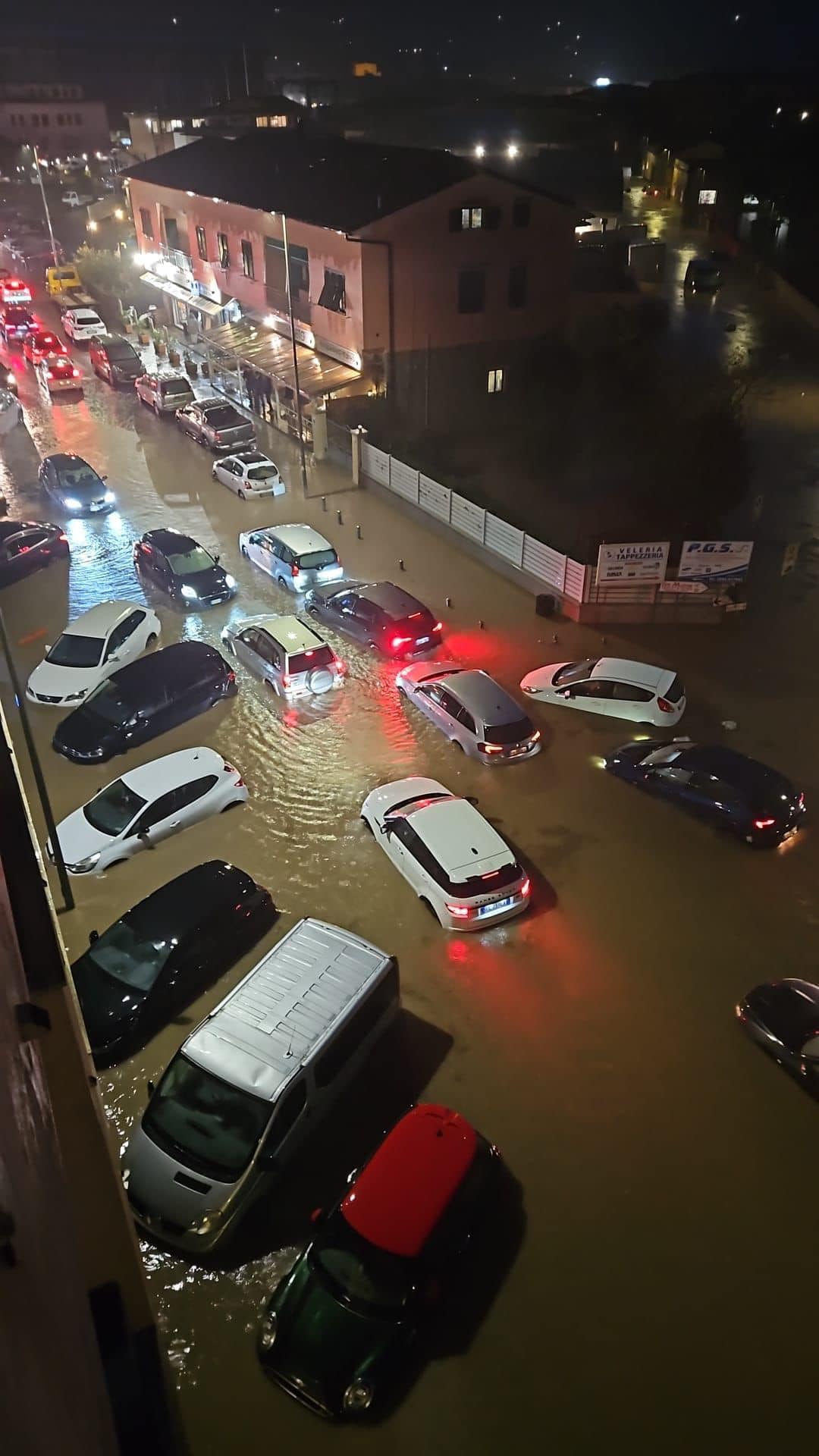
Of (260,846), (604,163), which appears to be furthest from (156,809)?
(604,163)

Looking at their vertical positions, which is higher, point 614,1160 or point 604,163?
point 604,163

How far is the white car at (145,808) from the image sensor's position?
44.7ft

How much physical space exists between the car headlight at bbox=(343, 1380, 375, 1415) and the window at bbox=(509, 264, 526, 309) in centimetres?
3091

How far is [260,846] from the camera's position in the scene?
14.1 meters

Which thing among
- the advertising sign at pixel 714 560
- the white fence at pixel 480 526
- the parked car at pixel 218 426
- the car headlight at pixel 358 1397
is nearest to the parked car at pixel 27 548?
the parked car at pixel 218 426

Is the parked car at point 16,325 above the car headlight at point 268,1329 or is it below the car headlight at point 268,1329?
above

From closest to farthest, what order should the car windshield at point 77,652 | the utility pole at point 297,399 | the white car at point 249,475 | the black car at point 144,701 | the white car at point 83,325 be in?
the black car at point 144,701 → the car windshield at point 77,652 → the white car at point 249,475 → the utility pole at point 297,399 → the white car at point 83,325

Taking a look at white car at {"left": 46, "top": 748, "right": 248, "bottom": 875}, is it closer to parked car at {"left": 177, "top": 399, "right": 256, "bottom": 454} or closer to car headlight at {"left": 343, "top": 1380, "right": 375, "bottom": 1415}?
car headlight at {"left": 343, "top": 1380, "right": 375, "bottom": 1415}

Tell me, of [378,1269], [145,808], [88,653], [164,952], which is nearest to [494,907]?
[164,952]

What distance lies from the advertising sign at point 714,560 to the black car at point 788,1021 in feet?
33.9

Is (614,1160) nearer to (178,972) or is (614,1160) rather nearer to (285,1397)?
(285,1397)

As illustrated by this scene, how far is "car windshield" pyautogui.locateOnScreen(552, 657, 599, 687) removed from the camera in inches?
664

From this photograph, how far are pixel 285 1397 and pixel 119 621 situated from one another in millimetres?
13829

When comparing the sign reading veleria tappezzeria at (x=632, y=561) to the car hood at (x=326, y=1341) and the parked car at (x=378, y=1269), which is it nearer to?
the parked car at (x=378, y=1269)
